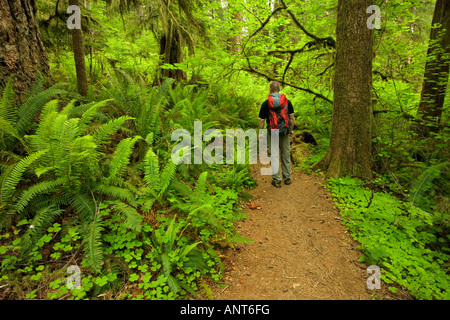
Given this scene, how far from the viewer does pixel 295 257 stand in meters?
3.19

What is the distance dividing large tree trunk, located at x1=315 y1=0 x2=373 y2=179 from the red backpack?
1159 millimetres

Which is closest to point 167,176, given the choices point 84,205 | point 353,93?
point 84,205

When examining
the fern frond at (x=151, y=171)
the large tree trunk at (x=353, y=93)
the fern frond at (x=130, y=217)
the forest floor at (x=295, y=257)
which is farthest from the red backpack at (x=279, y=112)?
the fern frond at (x=130, y=217)

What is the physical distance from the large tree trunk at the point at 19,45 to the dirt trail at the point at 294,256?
4.32 meters

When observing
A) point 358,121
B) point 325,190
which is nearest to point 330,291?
point 325,190

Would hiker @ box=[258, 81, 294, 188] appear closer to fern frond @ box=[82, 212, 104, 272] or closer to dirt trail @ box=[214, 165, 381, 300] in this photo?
dirt trail @ box=[214, 165, 381, 300]

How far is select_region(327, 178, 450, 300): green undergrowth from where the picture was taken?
8.85ft

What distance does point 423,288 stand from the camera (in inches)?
103

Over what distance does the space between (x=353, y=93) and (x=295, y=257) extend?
3607mm

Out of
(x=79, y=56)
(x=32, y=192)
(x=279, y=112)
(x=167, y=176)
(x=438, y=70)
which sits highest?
(x=79, y=56)

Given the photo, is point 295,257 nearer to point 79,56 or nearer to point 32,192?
point 32,192

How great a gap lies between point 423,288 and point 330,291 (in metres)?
1.06

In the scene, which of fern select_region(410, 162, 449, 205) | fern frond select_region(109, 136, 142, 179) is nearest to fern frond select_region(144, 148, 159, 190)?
fern frond select_region(109, 136, 142, 179)

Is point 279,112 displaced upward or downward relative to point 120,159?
upward
